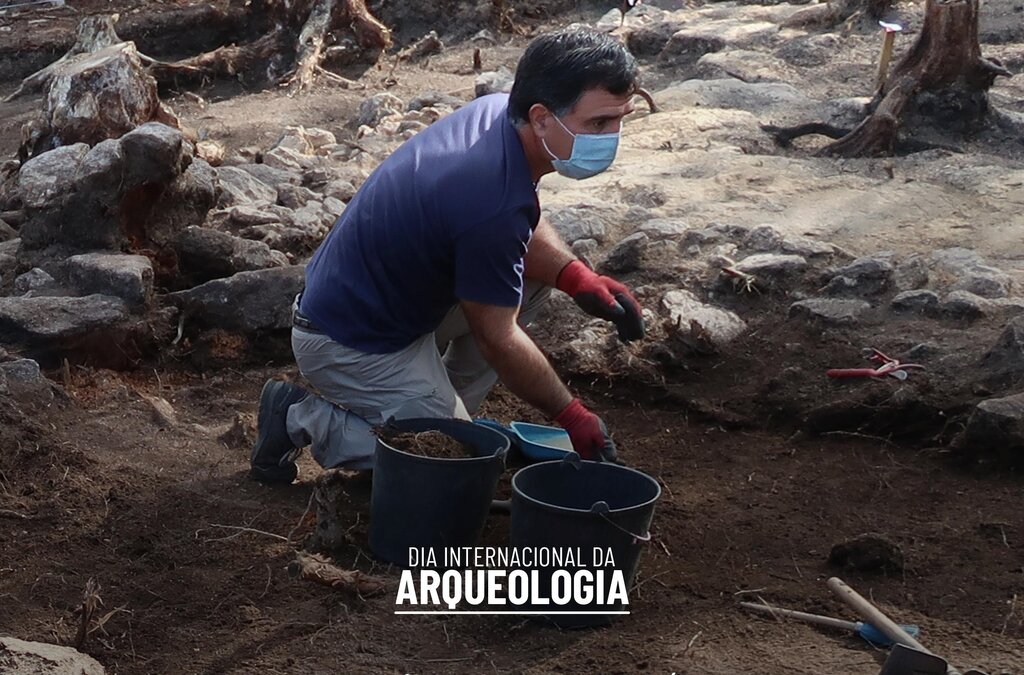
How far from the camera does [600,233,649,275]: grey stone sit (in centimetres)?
579

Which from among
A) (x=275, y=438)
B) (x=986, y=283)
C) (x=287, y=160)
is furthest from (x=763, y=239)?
(x=287, y=160)

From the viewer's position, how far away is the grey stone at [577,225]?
608cm

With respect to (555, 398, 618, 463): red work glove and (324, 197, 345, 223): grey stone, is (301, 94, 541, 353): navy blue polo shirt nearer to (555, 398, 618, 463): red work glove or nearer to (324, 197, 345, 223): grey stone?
(555, 398, 618, 463): red work glove

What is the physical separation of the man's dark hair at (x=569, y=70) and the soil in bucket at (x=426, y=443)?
3.21 ft

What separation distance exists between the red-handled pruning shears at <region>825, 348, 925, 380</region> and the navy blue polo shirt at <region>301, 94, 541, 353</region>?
1632 millimetres

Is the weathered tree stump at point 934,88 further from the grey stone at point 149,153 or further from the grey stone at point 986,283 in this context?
the grey stone at point 149,153

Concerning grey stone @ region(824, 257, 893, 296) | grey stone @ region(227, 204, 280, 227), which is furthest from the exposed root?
grey stone @ region(227, 204, 280, 227)

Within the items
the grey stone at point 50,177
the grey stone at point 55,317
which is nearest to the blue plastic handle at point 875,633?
the grey stone at point 55,317

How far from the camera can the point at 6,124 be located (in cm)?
922

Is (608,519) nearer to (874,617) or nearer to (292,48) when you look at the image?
(874,617)

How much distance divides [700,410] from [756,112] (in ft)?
11.7

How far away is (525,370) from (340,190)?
3.37 meters

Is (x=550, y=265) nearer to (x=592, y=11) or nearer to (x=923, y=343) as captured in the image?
(x=923, y=343)

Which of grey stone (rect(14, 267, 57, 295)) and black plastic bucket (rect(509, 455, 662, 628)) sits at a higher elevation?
black plastic bucket (rect(509, 455, 662, 628))
